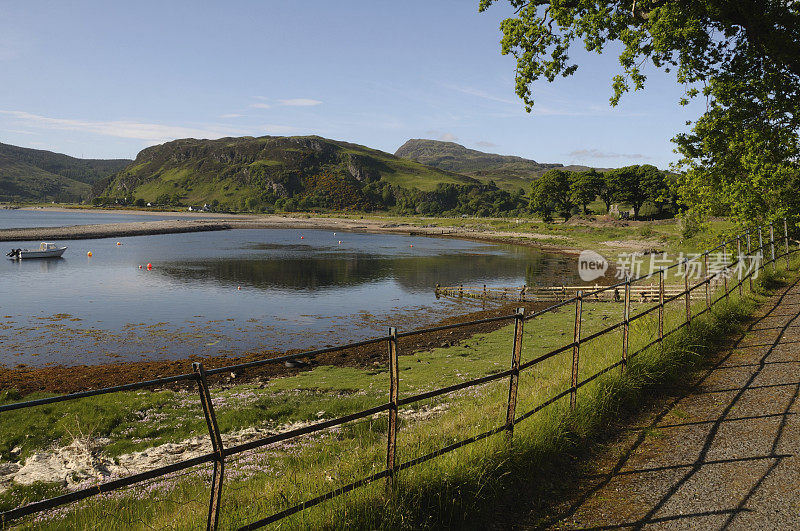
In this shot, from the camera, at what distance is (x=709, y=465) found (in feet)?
20.2

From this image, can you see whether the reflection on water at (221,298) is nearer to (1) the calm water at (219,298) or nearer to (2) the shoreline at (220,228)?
(1) the calm water at (219,298)

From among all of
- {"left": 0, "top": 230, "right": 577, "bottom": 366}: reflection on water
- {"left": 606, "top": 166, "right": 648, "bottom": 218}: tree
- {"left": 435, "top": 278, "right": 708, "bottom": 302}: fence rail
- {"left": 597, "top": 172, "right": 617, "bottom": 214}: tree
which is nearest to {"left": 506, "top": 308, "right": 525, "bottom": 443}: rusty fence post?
{"left": 0, "top": 230, "right": 577, "bottom": 366}: reflection on water

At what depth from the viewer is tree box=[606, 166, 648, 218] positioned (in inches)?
4749

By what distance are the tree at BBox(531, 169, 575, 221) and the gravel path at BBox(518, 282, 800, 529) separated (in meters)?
131

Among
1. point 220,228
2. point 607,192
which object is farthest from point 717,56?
point 220,228

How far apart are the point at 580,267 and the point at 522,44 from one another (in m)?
56.6

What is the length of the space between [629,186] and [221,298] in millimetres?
109548

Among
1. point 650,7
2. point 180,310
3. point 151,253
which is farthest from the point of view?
point 151,253

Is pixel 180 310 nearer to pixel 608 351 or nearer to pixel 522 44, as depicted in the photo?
pixel 522 44

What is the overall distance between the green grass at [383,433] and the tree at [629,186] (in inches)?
4426

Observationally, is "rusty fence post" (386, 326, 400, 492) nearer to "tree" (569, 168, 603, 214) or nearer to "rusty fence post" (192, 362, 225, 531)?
"rusty fence post" (192, 362, 225, 531)

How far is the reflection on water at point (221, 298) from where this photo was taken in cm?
2952

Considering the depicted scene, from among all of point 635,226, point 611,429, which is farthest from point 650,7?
point 635,226

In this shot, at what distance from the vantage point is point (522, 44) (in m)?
17.7
